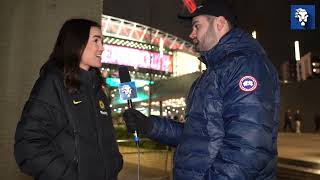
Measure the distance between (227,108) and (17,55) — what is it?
291 cm

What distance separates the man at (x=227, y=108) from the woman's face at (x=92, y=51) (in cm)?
65

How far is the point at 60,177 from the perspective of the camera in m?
2.43

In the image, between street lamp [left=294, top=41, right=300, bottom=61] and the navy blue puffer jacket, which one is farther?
street lamp [left=294, top=41, right=300, bottom=61]

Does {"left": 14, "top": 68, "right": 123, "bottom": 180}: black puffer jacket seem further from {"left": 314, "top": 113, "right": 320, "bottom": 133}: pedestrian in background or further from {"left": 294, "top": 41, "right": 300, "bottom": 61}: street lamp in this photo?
{"left": 294, "top": 41, "right": 300, "bottom": 61}: street lamp

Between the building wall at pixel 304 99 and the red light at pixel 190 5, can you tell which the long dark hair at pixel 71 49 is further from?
the building wall at pixel 304 99

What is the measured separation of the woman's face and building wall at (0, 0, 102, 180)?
6.32ft

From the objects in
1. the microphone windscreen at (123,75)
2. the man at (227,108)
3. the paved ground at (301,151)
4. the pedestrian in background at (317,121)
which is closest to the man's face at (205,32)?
the man at (227,108)

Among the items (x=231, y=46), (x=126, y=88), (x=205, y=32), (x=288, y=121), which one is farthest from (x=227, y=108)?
(x=288, y=121)

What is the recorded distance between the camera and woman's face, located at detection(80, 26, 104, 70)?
282 centimetres

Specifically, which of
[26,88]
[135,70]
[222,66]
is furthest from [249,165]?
[135,70]

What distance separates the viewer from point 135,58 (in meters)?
72.8

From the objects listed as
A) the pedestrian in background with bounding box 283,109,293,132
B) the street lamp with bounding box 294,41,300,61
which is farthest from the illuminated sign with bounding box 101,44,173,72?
the pedestrian in background with bounding box 283,109,293,132

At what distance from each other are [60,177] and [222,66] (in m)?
1.13

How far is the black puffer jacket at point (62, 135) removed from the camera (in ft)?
7.93
